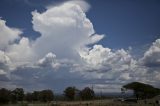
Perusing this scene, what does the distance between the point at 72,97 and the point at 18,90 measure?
2643 cm

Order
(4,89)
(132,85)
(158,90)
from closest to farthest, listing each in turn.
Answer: (4,89) → (132,85) → (158,90)

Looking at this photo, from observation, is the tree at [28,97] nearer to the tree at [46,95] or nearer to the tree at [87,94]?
the tree at [46,95]

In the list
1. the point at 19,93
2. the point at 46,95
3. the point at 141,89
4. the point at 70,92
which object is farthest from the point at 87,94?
the point at 19,93

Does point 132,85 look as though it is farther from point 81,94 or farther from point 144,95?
point 81,94

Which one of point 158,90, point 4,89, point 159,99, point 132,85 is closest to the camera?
point 159,99

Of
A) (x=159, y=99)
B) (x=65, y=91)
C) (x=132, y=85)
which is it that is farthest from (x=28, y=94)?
(x=159, y=99)

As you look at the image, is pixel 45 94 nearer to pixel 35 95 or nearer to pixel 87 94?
pixel 35 95

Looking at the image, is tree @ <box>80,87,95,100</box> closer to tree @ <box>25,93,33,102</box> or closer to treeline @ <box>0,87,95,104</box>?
treeline @ <box>0,87,95,104</box>

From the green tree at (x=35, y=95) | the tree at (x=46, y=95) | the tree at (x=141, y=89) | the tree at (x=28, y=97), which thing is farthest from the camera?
the tree at (x=28, y=97)

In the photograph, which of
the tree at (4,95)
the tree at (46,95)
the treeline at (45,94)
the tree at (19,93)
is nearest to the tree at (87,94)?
the treeline at (45,94)

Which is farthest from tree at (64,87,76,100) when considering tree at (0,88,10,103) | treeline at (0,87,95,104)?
tree at (0,88,10,103)

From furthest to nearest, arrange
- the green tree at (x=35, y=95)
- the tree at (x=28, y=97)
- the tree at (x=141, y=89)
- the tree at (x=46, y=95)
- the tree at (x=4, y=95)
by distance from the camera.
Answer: the tree at (x=28, y=97), the green tree at (x=35, y=95), the tree at (x=46, y=95), the tree at (x=141, y=89), the tree at (x=4, y=95)

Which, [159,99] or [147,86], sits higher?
[147,86]

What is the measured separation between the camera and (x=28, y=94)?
162875 mm
